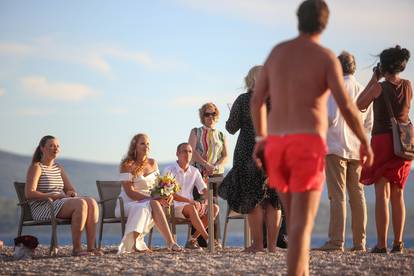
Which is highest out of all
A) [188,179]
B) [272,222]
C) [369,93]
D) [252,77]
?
[252,77]

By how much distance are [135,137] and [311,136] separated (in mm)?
5411

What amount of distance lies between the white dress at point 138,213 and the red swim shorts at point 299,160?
→ 482cm

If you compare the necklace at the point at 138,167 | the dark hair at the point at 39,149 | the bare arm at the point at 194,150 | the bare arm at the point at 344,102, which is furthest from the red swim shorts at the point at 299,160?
the bare arm at the point at 194,150

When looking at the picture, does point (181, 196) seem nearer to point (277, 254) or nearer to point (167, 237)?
point (167, 237)

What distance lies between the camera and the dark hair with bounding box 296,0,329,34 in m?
5.88

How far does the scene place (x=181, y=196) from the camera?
11461mm

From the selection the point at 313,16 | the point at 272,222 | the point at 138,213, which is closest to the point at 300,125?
the point at 313,16

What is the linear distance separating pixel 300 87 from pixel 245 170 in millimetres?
3956

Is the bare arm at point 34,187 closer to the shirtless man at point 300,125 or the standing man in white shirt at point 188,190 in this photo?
the standing man in white shirt at point 188,190

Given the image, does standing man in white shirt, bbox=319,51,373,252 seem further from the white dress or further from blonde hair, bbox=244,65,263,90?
the white dress

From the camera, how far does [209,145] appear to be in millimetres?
11766

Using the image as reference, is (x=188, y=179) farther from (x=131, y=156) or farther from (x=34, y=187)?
(x=34, y=187)

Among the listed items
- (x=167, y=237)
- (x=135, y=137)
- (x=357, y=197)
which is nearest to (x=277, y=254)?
(x=357, y=197)

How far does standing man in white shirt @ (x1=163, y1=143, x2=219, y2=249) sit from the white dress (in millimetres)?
431
